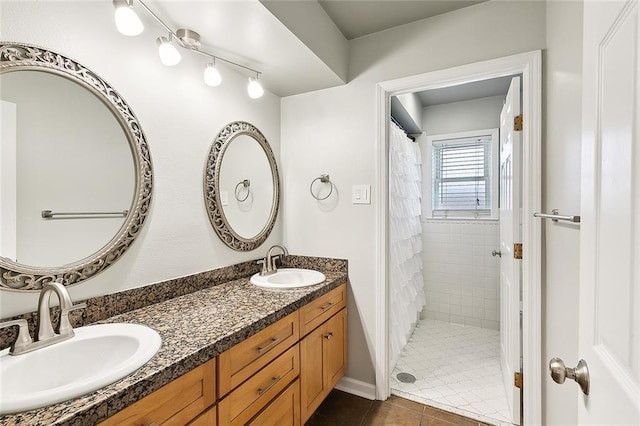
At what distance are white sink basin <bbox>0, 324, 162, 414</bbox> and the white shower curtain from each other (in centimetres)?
152

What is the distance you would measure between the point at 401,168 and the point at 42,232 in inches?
86.9

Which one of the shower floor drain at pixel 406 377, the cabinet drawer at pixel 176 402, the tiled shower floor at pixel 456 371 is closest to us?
the cabinet drawer at pixel 176 402

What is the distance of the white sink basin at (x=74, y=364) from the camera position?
693mm

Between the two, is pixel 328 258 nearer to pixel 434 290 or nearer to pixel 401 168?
pixel 401 168

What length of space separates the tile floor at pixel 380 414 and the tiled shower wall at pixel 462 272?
153 centimetres

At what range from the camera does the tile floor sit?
175 centimetres

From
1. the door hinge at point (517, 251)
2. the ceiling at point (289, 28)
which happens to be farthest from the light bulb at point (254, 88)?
the door hinge at point (517, 251)

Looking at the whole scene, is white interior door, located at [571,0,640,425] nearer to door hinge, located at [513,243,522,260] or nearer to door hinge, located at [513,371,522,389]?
door hinge, located at [513,243,522,260]

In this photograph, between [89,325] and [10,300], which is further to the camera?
[89,325]

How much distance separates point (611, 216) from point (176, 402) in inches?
44.8

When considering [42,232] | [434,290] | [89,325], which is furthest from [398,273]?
[42,232]

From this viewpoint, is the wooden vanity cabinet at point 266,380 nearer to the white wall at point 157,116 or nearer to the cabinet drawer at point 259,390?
the cabinet drawer at point 259,390

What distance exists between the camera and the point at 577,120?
1.13m

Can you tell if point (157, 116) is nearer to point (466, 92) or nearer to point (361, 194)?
point (361, 194)
